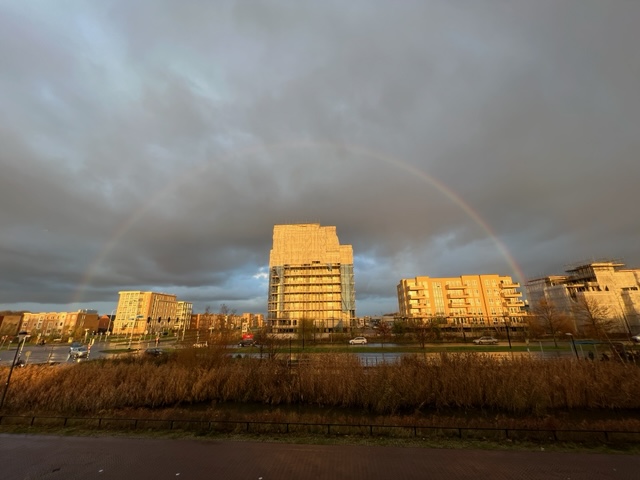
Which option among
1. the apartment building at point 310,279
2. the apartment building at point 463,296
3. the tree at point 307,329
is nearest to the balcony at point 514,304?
the apartment building at point 463,296

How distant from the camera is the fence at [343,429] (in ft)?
38.3

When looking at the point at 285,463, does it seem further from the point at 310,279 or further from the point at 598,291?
the point at 598,291

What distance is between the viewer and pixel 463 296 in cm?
10556

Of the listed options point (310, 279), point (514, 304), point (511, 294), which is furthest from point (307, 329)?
point (514, 304)

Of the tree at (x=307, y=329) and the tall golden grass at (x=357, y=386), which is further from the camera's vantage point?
the tree at (x=307, y=329)

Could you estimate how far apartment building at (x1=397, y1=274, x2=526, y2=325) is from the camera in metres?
104

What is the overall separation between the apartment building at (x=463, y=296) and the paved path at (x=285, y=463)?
3823 inches

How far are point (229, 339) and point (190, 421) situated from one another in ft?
57.1

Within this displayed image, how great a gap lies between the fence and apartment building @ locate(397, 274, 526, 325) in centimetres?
9383

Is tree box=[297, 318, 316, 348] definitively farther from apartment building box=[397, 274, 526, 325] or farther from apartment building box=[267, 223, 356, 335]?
apartment building box=[397, 274, 526, 325]

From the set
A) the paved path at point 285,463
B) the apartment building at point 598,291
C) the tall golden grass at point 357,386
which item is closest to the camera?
the paved path at point 285,463

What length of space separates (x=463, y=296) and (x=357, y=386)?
97664mm

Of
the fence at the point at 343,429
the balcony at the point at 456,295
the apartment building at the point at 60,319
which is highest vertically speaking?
the balcony at the point at 456,295

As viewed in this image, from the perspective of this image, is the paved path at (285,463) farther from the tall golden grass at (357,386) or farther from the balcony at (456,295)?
the balcony at (456,295)
